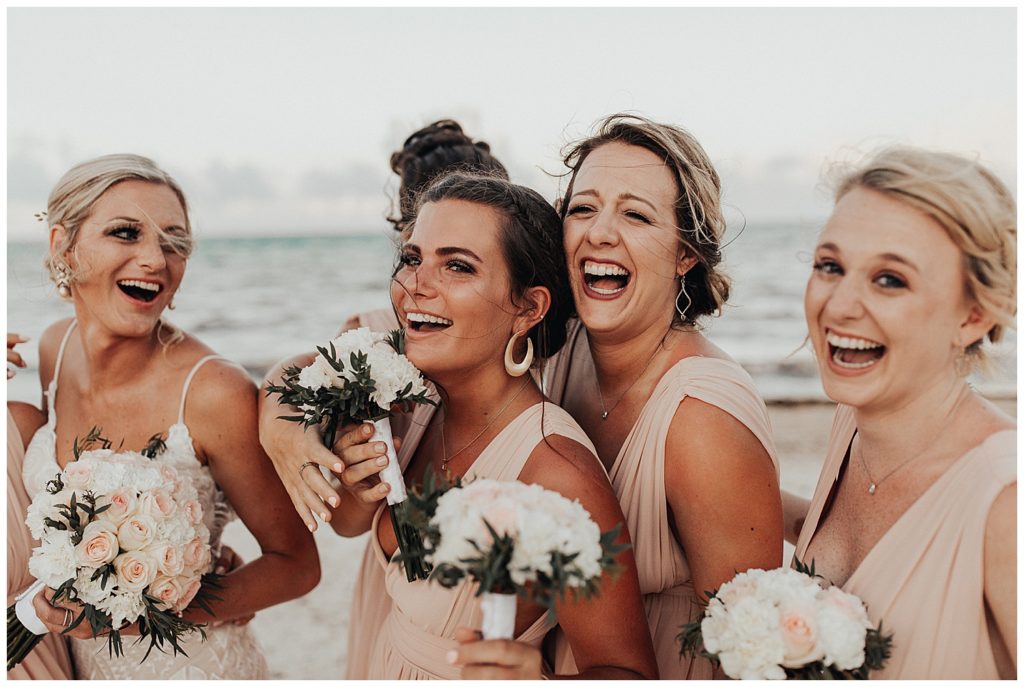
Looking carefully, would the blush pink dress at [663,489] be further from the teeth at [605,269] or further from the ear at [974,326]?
the ear at [974,326]

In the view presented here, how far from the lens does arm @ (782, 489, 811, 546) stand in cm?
389

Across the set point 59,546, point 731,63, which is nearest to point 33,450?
point 59,546

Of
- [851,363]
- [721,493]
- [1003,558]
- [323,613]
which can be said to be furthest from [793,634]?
[323,613]

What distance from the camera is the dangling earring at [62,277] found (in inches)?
155

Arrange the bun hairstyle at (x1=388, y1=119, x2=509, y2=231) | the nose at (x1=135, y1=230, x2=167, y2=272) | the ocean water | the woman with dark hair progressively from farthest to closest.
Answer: the ocean water < the bun hairstyle at (x1=388, y1=119, x2=509, y2=231) < the nose at (x1=135, y1=230, x2=167, y2=272) < the woman with dark hair

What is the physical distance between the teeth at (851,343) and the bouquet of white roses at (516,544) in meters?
1.02


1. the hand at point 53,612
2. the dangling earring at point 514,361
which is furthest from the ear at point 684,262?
the hand at point 53,612

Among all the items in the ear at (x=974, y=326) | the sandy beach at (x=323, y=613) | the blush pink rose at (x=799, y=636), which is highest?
the ear at (x=974, y=326)

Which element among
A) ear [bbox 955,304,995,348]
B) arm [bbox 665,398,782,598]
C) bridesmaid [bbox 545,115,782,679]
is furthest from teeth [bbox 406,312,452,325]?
ear [bbox 955,304,995,348]

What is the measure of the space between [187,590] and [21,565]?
1153 mm

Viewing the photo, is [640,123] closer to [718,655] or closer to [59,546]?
[718,655]

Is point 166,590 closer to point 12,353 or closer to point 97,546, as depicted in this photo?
point 97,546

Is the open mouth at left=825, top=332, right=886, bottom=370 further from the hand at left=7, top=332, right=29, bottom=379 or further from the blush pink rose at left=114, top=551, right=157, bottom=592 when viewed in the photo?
the hand at left=7, top=332, right=29, bottom=379

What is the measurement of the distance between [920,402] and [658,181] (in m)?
1.36
